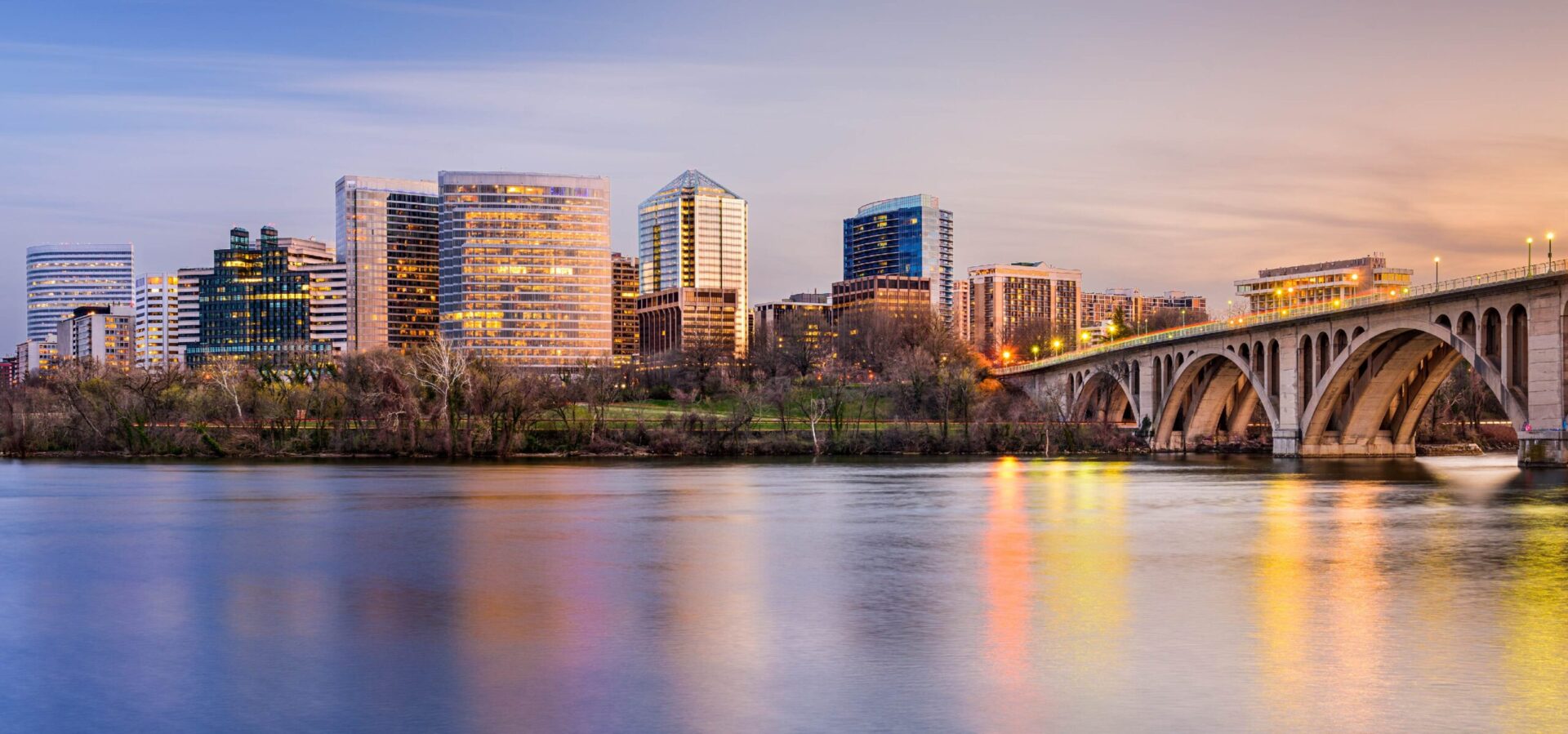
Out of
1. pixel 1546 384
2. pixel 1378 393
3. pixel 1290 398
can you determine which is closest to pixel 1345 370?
pixel 1378 393

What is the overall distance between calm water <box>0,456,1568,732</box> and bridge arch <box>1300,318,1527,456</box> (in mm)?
30387

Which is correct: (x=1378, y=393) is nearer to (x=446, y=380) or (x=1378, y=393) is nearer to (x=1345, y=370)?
(x=1345, y=370)

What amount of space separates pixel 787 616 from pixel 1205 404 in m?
95.1

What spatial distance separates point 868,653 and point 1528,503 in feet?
133

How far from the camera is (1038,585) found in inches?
1241

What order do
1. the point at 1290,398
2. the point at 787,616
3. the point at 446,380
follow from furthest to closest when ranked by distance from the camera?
the point at 446,380
the point at 1290,398
the point at 787,616

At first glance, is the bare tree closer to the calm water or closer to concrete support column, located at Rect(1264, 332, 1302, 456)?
the calm water

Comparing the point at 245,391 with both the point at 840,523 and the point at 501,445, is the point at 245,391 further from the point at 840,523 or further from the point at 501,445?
the point at 840,523

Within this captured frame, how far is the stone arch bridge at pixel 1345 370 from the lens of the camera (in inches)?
2667

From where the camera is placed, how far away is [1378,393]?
90.1 metres

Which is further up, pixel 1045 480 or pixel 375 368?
pixel 375 368

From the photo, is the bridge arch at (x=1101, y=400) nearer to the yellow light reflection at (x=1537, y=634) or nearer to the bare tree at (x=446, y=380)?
the bare tree at (x=446, y=380)

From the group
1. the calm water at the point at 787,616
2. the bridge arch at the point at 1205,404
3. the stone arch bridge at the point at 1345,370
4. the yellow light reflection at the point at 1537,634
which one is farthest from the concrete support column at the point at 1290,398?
the yellow light reflection at the point at 1537,634

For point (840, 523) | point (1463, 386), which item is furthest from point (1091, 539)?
point (1463, 386)
